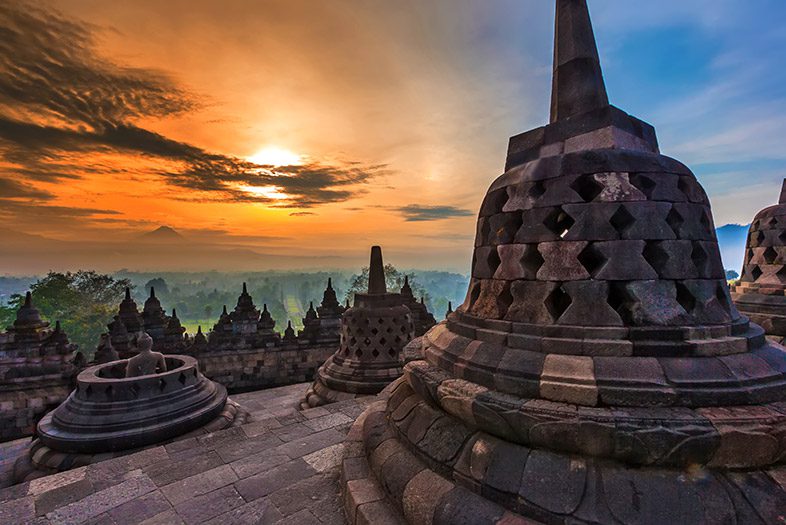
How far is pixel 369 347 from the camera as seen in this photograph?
8.66m

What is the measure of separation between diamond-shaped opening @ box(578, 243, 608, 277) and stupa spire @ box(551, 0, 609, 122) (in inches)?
50.5

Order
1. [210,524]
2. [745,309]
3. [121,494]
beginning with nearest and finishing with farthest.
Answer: [210,524], [121,494], [745,309]

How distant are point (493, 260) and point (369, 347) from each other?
19.6 feet

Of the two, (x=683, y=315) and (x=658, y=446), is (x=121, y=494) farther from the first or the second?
(x=683, y=315)

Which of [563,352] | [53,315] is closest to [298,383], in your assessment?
[563,352]

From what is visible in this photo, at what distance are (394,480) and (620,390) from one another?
166 cm

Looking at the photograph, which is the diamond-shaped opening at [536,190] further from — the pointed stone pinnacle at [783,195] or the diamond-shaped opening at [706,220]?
the pointed stone pinnacle at [783,195]

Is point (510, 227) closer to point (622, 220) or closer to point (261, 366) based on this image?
point (622, 220)

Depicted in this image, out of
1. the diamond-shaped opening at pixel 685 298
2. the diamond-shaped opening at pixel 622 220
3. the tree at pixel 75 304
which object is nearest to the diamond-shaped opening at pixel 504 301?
the diamond-shaped opening at pixel 622 220

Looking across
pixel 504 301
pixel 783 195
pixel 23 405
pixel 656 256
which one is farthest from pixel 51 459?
pixel 783 195

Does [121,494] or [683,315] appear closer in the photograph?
[683,315]

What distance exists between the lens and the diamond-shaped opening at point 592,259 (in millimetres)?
2598

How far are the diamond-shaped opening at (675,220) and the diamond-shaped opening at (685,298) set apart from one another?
40 cm

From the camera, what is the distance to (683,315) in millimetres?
2490
